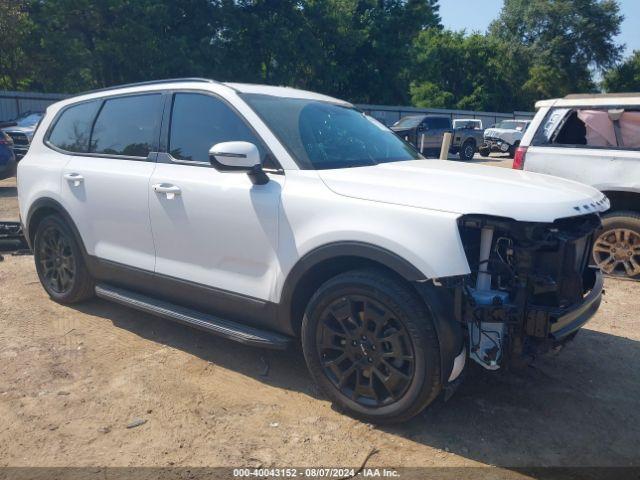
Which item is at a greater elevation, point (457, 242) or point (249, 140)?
point (249, 140)

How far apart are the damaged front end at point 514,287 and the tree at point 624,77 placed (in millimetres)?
66593

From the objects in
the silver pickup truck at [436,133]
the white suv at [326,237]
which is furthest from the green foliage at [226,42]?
the white suv at [326,237]

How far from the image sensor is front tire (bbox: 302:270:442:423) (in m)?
2.94

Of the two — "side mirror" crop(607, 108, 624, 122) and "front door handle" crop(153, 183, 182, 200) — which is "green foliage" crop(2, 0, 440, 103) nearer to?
"side mirror" crop(607, 108, 624, 122)

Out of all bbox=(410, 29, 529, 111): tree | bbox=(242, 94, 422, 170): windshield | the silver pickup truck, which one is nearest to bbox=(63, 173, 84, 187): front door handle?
bbox=(242, 94, 422, 170): windshield

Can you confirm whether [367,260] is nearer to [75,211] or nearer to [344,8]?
[75,211]

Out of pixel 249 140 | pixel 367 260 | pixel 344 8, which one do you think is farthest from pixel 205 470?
pixel 344 8

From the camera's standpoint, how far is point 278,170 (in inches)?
138

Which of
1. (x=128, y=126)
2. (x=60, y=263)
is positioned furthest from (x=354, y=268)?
(x=60, y=263)

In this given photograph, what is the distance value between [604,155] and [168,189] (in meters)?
4.64

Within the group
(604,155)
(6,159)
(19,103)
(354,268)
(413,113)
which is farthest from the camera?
(413,113)

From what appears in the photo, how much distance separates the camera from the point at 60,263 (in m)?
5.04

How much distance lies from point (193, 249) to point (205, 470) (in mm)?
1507

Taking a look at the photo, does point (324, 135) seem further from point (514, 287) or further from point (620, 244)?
point (620, 244)
